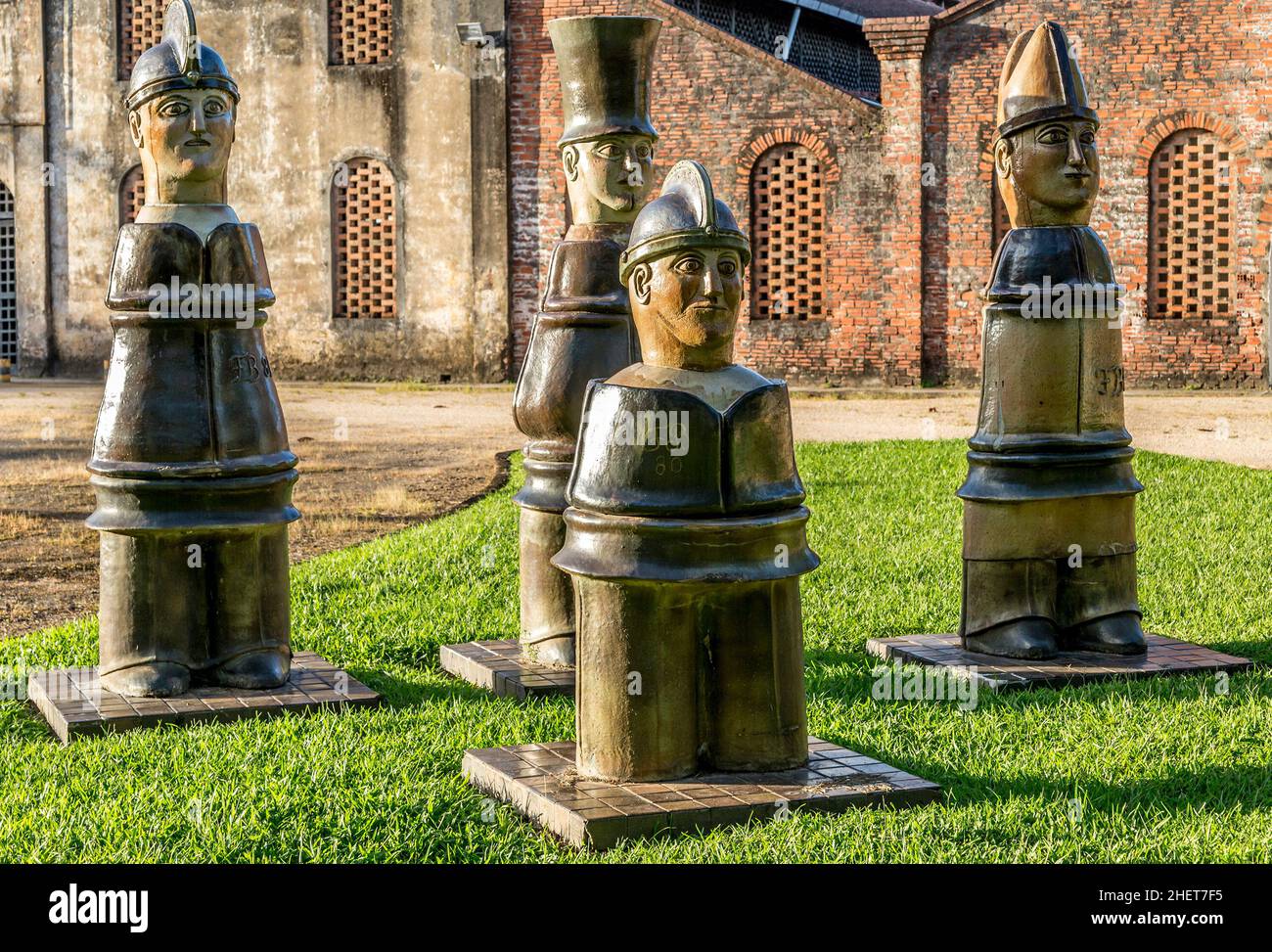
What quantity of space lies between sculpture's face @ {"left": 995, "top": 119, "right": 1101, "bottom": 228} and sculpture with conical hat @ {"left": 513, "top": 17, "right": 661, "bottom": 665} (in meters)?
1.39

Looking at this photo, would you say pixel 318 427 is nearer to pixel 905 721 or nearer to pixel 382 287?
pixel 382 287

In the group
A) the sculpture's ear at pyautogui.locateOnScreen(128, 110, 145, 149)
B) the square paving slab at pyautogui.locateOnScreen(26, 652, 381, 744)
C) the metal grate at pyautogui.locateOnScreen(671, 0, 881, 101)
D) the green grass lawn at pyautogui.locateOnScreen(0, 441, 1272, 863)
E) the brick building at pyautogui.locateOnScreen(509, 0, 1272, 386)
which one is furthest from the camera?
the metal grate at pyautogui.locateOnScreen(671, 0, 881, 101)

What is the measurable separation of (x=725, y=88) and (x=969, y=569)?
1570 centimetres

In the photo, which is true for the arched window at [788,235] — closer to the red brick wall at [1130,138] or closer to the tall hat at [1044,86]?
the red brick wall at [1130,138]

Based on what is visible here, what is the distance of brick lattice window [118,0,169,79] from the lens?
23.4 meters

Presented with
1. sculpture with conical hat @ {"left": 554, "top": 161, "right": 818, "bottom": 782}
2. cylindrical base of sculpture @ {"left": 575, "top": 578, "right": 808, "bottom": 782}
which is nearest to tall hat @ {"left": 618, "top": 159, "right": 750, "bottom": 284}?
sculpture with conical hat @ {"left": 554, "top": 161, "right": 818, "bottom": 782}

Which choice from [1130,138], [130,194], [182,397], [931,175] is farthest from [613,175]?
[130,194]

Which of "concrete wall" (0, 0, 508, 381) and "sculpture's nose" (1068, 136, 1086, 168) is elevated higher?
"concrete wall" (0, 0, 508, 381)

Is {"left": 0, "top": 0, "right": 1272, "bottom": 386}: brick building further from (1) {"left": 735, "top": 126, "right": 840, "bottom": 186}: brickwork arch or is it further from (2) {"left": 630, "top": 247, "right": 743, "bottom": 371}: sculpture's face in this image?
(2) {"left": 630, "top": 247, "right": 743, "bottom": 371}: sculpture's face

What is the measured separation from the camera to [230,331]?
587 cm

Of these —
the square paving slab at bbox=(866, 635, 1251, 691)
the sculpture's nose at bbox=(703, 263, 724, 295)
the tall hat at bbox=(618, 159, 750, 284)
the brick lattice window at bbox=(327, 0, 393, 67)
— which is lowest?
the square paving slab at bbox=(866, 635, 1251, 691)

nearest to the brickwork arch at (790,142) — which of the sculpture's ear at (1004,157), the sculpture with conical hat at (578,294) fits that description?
the sculpture with conical hat at (578,294)

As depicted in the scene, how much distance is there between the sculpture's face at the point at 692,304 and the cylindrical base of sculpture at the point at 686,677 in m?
0.64

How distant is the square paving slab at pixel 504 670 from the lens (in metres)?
6.10
